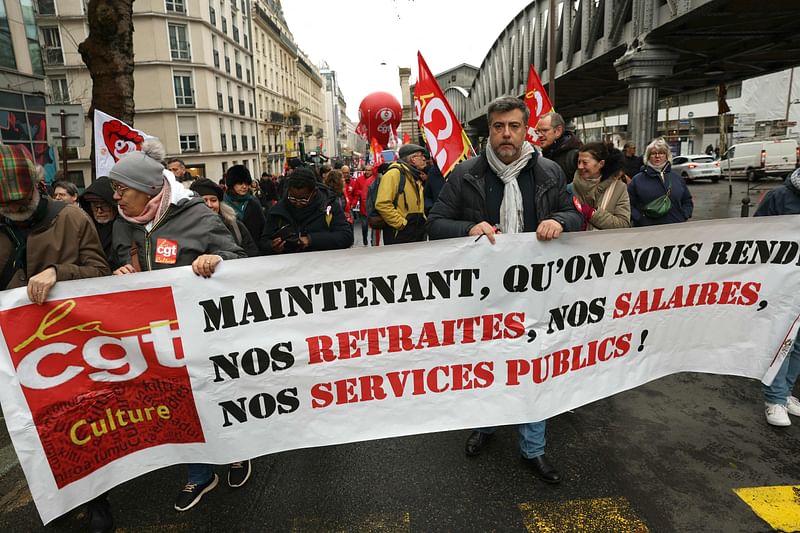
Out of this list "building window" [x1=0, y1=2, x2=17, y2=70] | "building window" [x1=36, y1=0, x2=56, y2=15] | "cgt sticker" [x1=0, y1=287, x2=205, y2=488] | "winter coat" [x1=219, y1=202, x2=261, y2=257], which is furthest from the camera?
"building window" [x1=36, y1=0, x2=56, y2=15]

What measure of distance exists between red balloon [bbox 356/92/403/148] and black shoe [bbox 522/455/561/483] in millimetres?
14358

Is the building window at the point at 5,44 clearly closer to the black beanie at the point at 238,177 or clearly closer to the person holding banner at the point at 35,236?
the black beanie at the point at 238,177

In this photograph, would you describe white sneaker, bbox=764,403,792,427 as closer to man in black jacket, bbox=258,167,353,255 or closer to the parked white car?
man in black jacket, bbox=258,167,353,255

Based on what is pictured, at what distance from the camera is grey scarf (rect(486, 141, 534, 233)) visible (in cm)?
285

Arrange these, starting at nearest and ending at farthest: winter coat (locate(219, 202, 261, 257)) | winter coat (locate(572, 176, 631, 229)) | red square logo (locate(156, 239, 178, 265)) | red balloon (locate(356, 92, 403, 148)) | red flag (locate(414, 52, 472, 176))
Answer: red square logo (locate(156, 239, 178, 265))
winter coat (locate(572, 176, 631, 229))
winter coat (locate(219, 202, 261, 257))
red flag (locate(414, 52, 472, 176))
red balloon (locate(356, 92, 403, 148))

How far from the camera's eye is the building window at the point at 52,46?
35.3 m

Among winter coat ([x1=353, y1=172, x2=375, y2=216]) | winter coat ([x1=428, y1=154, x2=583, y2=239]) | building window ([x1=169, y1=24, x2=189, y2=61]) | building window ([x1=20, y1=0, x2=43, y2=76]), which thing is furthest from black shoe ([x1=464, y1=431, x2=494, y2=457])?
building window ([x1=169, y1=24, x2=189, y2=61])

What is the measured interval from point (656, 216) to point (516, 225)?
2.49 metres

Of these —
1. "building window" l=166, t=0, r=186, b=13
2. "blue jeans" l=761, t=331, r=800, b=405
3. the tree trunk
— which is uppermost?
"building window" l=166, t=0, r=186, b=13

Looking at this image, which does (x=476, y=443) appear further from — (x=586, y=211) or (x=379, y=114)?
(x=379, y=114)

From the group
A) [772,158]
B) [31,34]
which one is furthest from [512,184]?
[772,158]

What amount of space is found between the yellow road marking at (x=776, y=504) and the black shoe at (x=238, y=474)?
273cm

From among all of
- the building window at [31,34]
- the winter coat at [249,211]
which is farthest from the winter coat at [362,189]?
the building window at [31,34]

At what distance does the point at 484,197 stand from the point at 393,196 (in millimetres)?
2560
